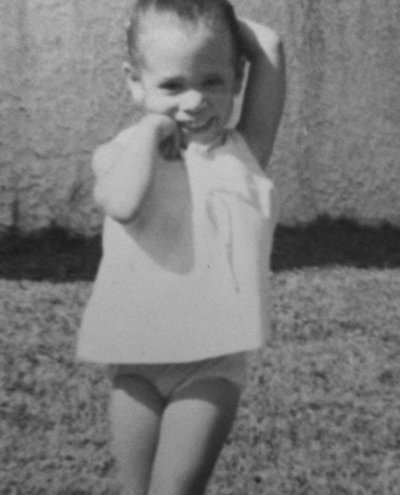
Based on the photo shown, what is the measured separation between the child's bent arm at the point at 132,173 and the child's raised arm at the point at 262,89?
28 cm

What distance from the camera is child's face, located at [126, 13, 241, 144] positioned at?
9.09 feet

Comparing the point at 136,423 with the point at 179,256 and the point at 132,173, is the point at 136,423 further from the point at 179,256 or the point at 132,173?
the point at 132,173

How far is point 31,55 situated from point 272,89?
3.30 meters

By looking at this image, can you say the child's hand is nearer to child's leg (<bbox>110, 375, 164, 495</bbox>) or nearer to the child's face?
the child's face

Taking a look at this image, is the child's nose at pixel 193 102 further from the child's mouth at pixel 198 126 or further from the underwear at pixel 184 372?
the underwear at pixel 184 372

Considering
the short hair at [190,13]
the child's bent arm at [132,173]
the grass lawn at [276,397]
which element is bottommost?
the grass lawn at [276,397]

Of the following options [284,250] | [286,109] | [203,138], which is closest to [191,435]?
[203,138]

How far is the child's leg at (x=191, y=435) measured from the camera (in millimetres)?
2781

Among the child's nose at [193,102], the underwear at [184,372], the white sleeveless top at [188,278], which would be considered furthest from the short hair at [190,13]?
the underwear at [184,372]

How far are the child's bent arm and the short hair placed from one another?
21 centimetres

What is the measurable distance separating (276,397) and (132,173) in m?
1.97

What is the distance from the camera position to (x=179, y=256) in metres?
2.74

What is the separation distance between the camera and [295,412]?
440 centimetres

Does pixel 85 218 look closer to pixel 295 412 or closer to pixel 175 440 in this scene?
pixel 295 412
